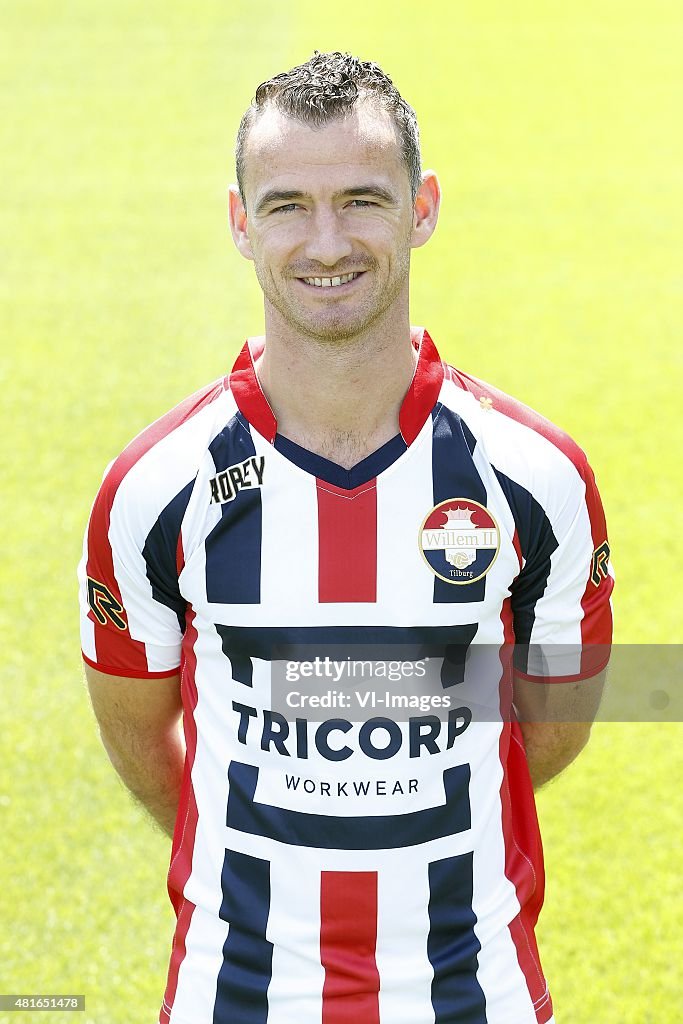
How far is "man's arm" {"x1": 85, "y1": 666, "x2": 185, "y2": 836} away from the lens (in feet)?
7.29

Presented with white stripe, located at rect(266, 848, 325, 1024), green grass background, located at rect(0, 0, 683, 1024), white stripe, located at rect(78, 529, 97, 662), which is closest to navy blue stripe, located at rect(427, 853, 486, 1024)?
white stripe, located at rect(266, 848, 325, 1024)

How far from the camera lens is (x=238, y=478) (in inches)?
77.5

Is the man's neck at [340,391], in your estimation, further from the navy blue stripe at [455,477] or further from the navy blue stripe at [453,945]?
the navy blue stripe at [453,945]


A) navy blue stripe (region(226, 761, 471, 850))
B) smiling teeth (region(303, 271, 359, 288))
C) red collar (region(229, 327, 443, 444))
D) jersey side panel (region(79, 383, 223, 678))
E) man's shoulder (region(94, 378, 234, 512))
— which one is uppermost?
smiling teeth (region(303, 271, 359, 288))

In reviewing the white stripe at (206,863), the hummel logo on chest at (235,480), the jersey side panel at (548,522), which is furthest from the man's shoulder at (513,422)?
the white stripe at (206,863)

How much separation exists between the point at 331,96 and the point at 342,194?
148 millimetres

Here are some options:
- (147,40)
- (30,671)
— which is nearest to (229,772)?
(30,671)

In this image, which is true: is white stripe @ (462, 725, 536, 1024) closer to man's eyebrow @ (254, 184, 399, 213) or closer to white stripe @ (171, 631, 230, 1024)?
white stripe @ (171, 631, 230, 1024)

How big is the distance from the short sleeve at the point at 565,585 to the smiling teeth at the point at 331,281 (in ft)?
1.43

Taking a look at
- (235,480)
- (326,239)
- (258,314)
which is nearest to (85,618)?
(235,480)

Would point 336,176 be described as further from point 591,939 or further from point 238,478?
point 591,939

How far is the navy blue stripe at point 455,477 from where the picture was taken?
196cm

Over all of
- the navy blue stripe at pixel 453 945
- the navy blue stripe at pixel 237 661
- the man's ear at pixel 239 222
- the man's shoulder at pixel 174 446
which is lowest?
the navy blue stripe at pixel 453 945

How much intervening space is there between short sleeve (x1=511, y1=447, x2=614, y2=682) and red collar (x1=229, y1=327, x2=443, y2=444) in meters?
0.22
